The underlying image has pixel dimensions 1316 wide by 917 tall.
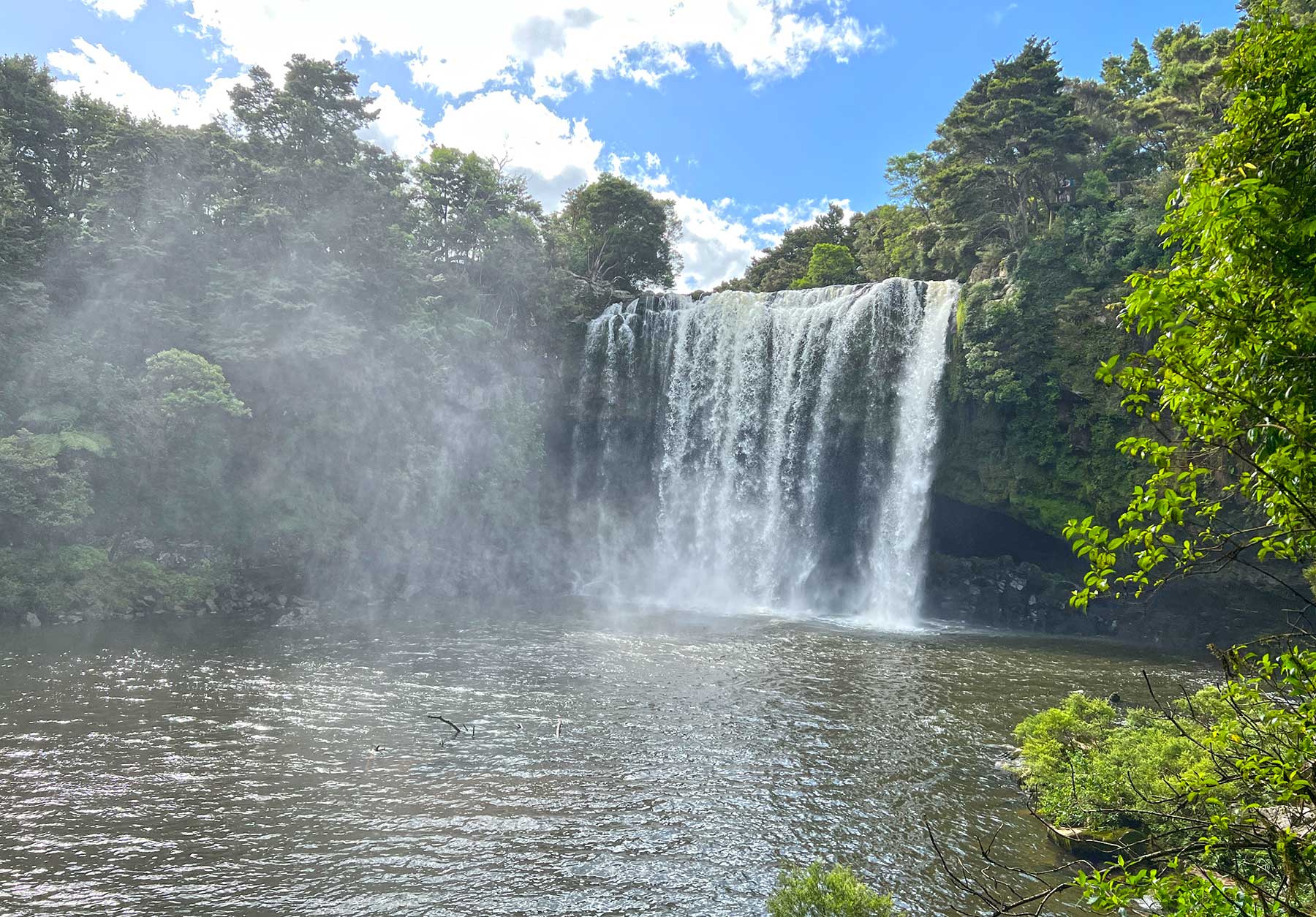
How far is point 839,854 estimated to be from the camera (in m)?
9.31

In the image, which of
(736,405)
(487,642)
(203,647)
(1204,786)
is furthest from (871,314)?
(1204,786)

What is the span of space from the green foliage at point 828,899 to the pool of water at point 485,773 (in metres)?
1.69

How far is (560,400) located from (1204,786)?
3600 centimetres

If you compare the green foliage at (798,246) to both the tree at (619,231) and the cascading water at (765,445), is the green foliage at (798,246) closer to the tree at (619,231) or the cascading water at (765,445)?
the tree at (619,231)

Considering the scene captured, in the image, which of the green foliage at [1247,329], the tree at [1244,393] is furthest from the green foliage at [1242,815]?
the green foliage at [1247,329]

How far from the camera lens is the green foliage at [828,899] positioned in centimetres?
651

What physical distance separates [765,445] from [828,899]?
27.2 m

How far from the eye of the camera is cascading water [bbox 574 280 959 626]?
99.5 feet

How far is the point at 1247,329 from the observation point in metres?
3.25

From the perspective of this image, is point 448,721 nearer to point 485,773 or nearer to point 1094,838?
point 485,773

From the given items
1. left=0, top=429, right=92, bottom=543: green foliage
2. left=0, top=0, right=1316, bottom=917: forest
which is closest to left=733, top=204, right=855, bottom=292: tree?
left=0, top=0, right=1316, bottom=917: forest

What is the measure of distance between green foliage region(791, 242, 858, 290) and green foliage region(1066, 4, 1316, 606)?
45.3 m

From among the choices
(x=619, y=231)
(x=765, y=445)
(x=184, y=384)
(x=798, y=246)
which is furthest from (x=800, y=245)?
(x=184, y=384)

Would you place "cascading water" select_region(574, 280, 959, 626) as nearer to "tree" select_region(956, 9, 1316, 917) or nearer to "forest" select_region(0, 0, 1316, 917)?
"forest" select_region(0, 0, 1316, 917)
